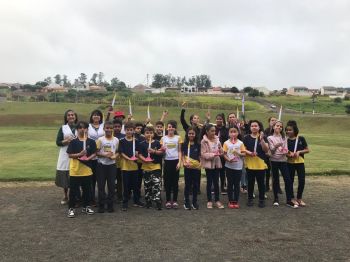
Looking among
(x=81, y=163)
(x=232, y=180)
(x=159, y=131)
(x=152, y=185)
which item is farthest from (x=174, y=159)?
(x=81, y=163)

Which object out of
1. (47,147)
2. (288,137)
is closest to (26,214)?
(288,137)

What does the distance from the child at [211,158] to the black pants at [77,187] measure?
2586 millimetres

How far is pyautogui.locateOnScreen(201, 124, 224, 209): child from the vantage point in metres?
8.45

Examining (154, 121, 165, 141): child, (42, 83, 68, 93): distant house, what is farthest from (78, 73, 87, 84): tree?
(154, 121, 165, 141): child

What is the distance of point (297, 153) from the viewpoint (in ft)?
28.0

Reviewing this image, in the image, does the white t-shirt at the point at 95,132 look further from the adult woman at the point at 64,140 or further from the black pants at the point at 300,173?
the black pants at the point at 300,173

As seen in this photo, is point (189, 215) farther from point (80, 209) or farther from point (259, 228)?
point (80, 209)

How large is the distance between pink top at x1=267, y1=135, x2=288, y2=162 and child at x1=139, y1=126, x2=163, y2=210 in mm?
2571

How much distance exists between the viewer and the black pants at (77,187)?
25.5 feet

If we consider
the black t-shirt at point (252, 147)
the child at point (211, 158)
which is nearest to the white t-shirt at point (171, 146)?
the child at point (211, 158)

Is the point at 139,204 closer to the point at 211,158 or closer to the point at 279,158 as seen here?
the point at 211,158

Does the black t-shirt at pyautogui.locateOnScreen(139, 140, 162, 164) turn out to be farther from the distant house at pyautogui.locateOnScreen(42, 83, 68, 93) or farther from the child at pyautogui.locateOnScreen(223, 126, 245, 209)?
the distant house at pyautogui.locateOnScreen(42, 83, 68, 93)

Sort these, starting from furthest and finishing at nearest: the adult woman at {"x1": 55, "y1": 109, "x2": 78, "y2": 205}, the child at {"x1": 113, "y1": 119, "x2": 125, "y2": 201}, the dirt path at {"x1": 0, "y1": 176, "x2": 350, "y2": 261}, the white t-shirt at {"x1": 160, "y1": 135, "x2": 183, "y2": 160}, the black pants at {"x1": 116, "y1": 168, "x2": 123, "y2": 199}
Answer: the black pants at {"x1": 116, "y1": 168, "x2": 123, "y2": 199}
the child at {"x1": 113, "y1": 119, "x2": 125, "y2": 201}
the white t-shirt at {"x1": 160, "y1": 135, "x2": 183, "y2": 160}
the adult woman at {"x1": 55, "y1": 109, "x2": 78, "y2": 205}
the dirt path at {"x1": 0, "y1": 176, "x2": 350, "y2": 261}

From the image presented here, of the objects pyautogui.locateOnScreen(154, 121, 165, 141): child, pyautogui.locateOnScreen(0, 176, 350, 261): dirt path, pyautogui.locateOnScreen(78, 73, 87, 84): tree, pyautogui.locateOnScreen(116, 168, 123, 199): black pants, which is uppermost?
pyautogui.locateOnScreen(78, 73, 87, 84): tree
